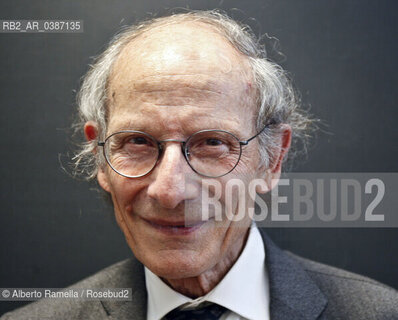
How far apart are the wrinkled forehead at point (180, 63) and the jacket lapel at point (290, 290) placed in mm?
646

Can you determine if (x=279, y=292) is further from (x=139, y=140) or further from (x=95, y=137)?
(x=95, y=137)

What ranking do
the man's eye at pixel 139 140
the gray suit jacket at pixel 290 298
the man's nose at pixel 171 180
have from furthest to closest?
the gray suit jacket at pixel 290 298 < the man's eye at pixel 139 140 < the man's nose at pixel 171 180

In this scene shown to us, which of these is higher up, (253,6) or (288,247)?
(253,6)

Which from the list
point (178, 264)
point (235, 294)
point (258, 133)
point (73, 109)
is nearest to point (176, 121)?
point (258, 133)

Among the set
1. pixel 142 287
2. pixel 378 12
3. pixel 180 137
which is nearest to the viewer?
pixel 180 137

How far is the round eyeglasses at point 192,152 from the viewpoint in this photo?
4.77 ft

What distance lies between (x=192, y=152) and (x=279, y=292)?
22.9 inches

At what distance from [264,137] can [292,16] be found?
711 millimetres

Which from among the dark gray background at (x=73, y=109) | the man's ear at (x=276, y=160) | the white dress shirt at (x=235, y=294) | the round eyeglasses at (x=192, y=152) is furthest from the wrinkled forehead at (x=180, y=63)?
the white dress shirt at (x=235, y=294)

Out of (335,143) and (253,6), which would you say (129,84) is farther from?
(335,143)

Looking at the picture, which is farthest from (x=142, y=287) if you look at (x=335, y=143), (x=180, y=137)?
(x=335, y=143)

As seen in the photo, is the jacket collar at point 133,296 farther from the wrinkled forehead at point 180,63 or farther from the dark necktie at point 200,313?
the wrinkled forehead at point 180,63

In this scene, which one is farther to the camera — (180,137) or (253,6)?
(253,6)

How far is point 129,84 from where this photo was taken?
1.52 m
